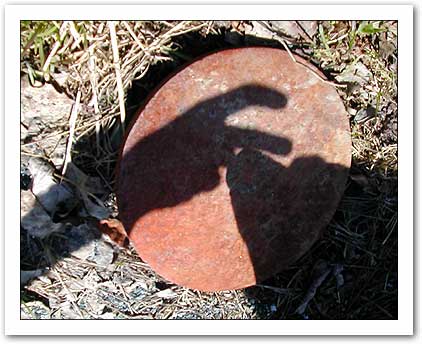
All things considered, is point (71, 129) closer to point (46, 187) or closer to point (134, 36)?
point (46, 187)

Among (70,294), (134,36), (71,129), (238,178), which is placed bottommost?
(70,294)

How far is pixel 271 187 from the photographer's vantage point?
1.96 m

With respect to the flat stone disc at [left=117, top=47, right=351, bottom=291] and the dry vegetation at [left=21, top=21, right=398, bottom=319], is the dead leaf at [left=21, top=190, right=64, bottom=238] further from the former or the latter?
the flat stone disc at [left=117, top=47, right=351, bottom=291]

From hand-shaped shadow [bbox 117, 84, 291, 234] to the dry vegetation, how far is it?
0.56 feet

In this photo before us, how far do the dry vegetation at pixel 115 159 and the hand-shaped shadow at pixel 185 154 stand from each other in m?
0.17

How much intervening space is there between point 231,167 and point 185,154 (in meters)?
0.15

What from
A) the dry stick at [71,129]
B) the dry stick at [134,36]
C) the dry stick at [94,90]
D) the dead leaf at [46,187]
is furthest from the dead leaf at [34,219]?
the dry stick at [134,36]

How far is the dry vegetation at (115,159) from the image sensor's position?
2.01 metres

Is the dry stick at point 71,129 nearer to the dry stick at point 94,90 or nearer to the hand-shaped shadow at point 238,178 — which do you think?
the dry stick at point 94,90

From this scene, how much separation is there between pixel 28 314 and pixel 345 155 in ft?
3.81

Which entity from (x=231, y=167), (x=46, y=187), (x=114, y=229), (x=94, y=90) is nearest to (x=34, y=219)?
(x=46, y=187)

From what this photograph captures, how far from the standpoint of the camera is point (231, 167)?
1932 mm

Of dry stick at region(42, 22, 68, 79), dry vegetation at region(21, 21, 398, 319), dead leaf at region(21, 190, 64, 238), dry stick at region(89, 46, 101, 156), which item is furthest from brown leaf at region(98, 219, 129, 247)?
dry stick at region(42, 22, 68, 79)
